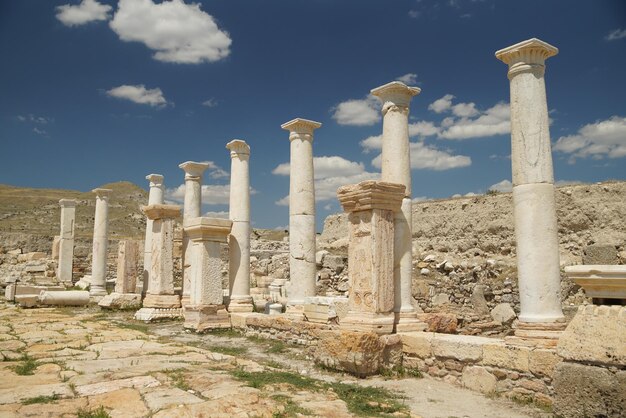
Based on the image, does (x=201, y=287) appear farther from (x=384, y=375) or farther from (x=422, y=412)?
(x=422, y=412)

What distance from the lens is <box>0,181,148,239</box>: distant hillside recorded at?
5676 centimetres

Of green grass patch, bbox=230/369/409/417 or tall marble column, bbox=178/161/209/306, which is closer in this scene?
green grass patch, bbox=230/369/409/417

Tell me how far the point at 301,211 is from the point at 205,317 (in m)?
3.63

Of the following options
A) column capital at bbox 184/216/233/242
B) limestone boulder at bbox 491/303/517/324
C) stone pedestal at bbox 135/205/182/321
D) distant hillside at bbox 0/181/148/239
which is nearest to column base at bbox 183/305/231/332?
column capital at bbox 184/216/233/242

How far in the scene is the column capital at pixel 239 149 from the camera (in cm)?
1413

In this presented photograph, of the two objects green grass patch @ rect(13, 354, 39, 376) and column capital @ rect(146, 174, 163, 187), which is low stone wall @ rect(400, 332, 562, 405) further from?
column capital @ rect(146, 174, 163, 187)

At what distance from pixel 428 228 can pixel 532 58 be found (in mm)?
20070

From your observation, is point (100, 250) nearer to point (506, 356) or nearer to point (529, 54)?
point (506, 356)

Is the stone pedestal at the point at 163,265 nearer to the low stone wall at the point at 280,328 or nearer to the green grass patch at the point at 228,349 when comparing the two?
the low stone wall at the point at 280,328

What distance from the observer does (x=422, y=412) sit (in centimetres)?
556

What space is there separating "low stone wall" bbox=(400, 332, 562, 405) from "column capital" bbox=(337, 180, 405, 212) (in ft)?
6.94

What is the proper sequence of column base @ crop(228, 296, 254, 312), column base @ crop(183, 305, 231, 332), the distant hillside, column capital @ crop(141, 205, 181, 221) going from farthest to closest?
1. the distant hillside
2. column capital @ crop(141, 205, 181, 221)
3. column base @ crop(228, 296, 254, 312)
4. column base @ crop(183, 305, 231, 332)

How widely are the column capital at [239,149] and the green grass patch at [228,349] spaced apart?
18.9ft

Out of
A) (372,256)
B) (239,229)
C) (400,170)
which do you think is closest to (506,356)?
(372,256)
